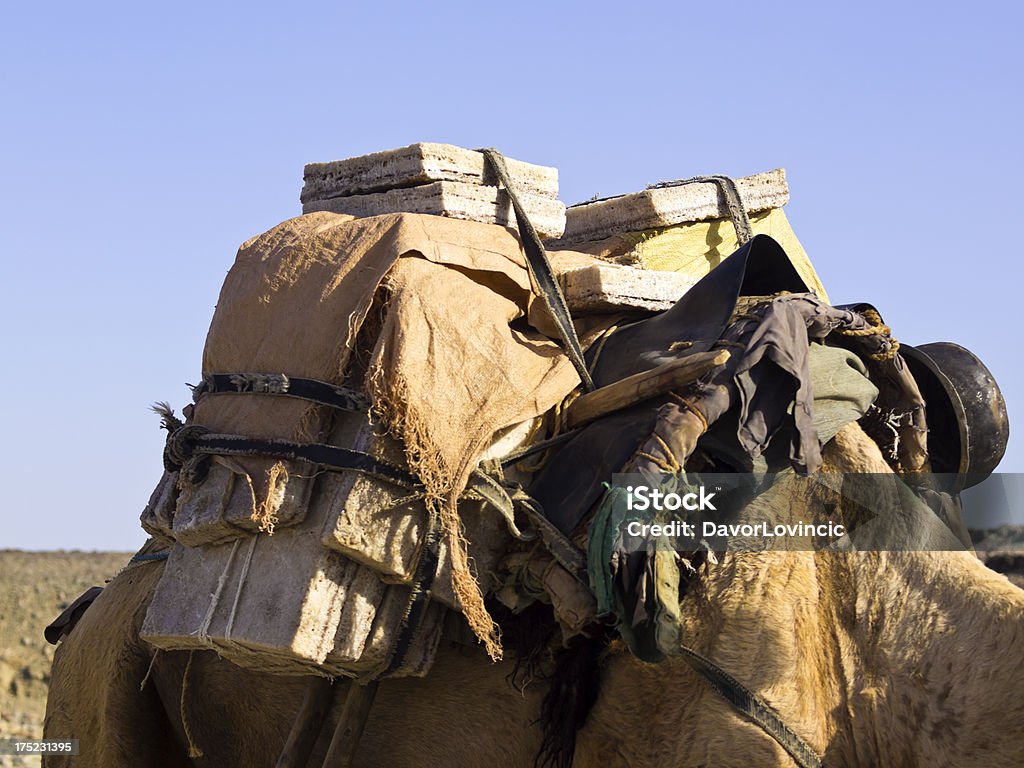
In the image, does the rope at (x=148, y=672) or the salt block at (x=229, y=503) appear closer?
the salt block at (x=229, y=503)

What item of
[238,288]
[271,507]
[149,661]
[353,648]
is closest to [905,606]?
[353,648]

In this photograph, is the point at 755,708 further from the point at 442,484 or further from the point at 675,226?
the point at 675,226

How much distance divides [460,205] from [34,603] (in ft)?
66.4

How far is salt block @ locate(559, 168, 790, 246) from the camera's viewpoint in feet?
18.0

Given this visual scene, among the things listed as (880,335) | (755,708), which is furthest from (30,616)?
(755,708)

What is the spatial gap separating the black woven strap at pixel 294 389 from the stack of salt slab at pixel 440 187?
794 millimetres

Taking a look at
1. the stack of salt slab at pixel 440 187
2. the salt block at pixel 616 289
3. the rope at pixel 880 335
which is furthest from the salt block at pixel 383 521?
the rope at pixel 880 335

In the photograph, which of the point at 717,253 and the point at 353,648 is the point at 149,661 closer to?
the point at 353,648

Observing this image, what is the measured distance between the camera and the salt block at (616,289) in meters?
4.81

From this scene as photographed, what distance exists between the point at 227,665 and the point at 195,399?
106cm

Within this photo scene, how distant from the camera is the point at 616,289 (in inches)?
191

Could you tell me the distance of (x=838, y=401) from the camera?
438cm

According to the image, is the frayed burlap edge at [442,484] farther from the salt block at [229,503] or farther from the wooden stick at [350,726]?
the wooden stick at [350,726]

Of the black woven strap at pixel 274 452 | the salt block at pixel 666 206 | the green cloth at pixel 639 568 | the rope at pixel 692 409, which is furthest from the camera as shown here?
the salt block at pixel 666 206
